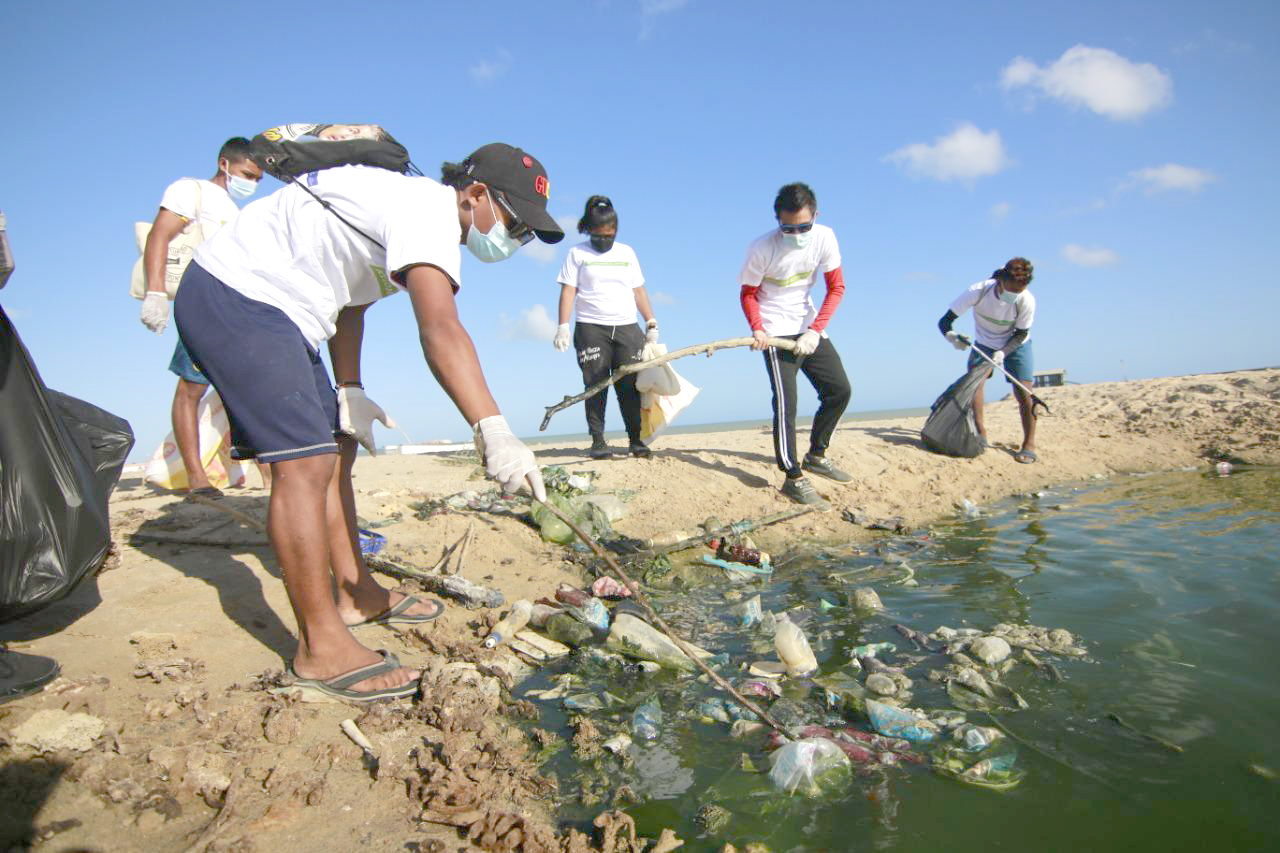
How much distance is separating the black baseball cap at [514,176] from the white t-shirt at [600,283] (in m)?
3.34

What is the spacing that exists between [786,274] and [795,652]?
10.9 feet

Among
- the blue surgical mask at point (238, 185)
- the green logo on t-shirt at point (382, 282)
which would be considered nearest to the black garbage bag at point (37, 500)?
the green logo on t-shirt at point (382, 282)

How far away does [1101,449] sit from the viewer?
22.9 feet

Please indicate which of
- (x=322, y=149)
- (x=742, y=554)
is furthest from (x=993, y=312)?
(x=322, y=149)

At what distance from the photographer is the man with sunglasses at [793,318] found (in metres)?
5.01

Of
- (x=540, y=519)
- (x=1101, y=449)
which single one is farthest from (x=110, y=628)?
(x=1101, y=449)

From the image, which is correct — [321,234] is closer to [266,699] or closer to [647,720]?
[266,699]

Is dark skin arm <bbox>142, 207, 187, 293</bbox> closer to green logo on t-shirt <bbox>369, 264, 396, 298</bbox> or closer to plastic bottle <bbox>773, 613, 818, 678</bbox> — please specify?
green logo on t-shirt <bbox>369, 264, 396, 298</bbox>

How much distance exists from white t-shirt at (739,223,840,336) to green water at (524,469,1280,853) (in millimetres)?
1939

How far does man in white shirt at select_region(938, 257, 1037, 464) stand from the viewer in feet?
20.9

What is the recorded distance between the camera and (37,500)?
203 centimetres

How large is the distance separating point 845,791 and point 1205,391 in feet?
30.0

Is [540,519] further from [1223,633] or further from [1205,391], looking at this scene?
[1205,391]

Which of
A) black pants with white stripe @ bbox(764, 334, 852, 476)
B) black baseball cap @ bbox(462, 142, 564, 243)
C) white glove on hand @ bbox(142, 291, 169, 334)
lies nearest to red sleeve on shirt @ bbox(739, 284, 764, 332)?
black pants with white stripe @ bbox(764, 334, 852, 476)
